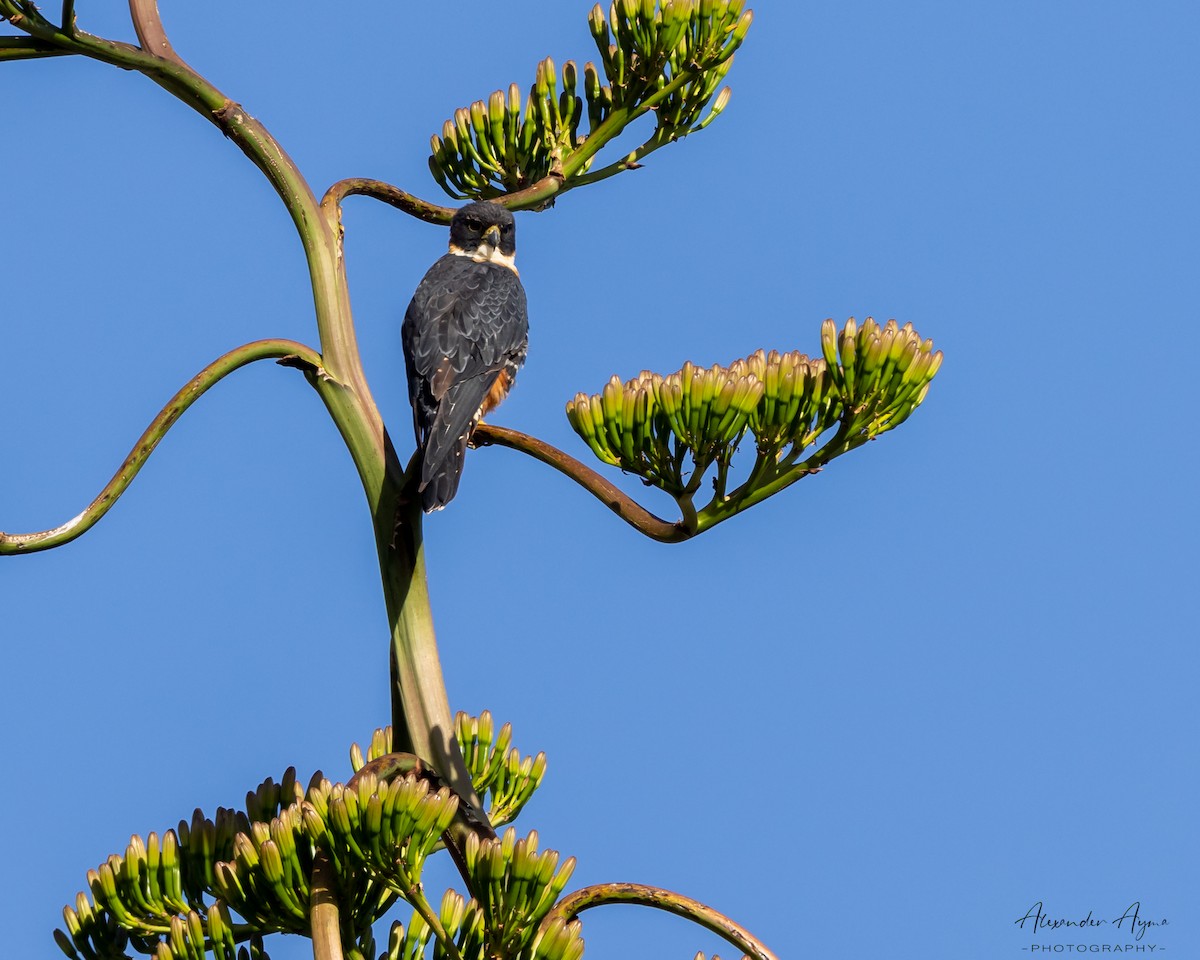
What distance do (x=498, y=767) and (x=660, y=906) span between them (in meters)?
1.26

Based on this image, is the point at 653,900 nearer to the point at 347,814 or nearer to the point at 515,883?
the point at 515,883

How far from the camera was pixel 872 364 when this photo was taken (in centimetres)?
410

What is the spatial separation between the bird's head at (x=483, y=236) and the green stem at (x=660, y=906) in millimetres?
3621

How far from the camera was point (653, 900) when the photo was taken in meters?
3.84

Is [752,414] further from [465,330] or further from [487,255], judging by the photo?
[487,255]

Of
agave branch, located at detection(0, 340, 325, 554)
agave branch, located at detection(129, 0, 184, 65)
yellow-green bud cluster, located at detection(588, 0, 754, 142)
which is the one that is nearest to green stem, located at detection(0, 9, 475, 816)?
agave branch, located at detection(129, 0, 184, 65)

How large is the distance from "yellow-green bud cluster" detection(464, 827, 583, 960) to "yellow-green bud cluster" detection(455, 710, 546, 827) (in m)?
1.08

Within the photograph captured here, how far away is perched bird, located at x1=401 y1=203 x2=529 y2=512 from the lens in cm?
530

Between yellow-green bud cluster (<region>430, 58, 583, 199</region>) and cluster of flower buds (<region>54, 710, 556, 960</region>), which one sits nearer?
cluster of flower buds (<region>54, 710, 556, 960</region>)

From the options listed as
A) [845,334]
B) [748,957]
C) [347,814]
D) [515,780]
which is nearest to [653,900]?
[748,957]

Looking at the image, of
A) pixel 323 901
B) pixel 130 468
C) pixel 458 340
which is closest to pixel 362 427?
pixel 130 468

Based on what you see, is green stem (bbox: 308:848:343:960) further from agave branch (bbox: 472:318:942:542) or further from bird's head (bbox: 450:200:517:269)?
bird's head (bbox: 450:200:517:269)

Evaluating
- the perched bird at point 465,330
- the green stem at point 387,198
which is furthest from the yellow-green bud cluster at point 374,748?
the green stem at point 387,198

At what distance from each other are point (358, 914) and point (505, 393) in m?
2.95
